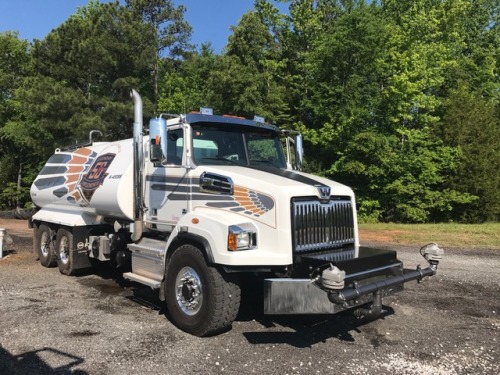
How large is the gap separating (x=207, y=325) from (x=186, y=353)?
0.44 metres

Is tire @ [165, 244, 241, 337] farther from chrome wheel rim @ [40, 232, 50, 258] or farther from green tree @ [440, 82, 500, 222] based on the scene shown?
green tree @ [440, 82, 500, 222]

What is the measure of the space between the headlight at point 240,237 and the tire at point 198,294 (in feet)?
1.36

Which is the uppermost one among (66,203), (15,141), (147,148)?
(15,141)

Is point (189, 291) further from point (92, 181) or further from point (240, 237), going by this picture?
point (92, 181)

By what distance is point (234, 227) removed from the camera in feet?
17.0

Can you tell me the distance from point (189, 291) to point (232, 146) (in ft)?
7.03

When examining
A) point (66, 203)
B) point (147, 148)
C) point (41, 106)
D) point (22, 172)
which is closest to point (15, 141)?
point (22, 172)

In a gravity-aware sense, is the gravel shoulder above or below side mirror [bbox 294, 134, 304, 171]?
below

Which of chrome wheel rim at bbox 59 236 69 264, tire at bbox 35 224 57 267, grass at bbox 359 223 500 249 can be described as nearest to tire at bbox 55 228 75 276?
chrome wheel rim at bbox 59 236 69 264

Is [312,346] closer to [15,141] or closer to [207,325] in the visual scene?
[207,325]

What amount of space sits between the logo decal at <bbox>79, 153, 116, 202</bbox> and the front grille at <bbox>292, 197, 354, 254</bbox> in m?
4.26

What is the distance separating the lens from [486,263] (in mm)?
10875

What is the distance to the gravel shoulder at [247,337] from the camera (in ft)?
15.4

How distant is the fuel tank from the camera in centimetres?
761
